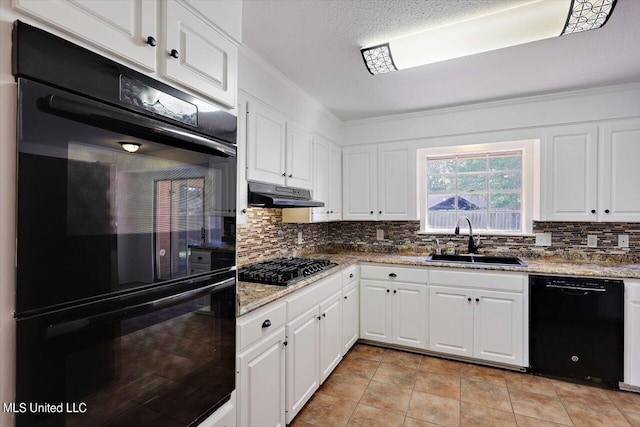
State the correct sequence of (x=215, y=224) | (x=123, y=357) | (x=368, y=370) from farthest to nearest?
(x=368, y=370) < (x=215, y=224) < (x=123, y=357)

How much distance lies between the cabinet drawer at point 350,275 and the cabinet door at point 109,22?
2242 millimetres

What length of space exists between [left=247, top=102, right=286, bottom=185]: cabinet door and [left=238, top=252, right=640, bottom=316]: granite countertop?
2.40ft

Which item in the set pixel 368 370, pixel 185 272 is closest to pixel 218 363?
pixel 185 272

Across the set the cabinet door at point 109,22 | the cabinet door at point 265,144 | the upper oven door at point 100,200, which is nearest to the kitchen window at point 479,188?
the cabinet door at point 265,144

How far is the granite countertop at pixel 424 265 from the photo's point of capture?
1.69 meters

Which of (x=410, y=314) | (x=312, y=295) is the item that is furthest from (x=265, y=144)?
(x=410, y=314)

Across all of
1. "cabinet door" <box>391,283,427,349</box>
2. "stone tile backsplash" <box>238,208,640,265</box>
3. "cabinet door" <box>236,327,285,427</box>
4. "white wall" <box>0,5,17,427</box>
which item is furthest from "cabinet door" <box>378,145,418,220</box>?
"white wall" <box>0,5,17,427</box>

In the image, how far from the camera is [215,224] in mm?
1261

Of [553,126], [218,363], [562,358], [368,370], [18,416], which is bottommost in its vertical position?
[368,370]

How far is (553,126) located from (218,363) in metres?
3.35

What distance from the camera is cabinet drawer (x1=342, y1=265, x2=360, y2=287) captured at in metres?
2.87

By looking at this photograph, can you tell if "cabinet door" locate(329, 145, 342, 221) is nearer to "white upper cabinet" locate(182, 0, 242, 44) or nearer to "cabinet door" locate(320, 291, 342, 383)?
"cabinet door" locate(320, 291, 342, 383)

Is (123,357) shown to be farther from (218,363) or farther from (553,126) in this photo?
(553,126)

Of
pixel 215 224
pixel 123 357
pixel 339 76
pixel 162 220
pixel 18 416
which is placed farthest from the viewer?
pixel 339 76
